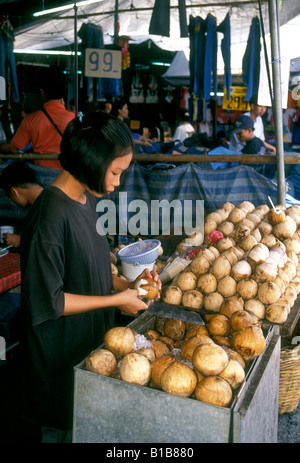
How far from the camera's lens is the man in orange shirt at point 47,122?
14.9 feet

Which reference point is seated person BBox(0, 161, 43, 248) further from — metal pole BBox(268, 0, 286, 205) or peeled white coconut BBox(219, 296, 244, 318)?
metal pole BBox(268, 0, 286, 205)

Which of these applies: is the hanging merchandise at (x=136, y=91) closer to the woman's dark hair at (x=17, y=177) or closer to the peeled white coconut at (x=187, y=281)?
the woman's dark hair at (x=17, y=177)

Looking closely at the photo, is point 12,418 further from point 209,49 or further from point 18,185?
point 209,49


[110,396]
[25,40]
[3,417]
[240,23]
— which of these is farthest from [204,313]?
[25,40]

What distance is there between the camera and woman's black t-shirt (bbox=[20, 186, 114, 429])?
171cm

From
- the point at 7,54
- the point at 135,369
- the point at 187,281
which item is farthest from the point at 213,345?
the point at 7,54

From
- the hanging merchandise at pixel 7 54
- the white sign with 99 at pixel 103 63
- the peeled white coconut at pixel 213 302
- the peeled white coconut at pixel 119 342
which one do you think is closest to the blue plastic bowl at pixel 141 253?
the peeled white coconut at pixel 213 302

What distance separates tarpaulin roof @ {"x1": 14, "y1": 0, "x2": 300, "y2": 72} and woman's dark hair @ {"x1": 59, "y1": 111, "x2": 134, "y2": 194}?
23.6 ft

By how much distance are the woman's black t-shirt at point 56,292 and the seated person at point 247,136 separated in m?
4.74

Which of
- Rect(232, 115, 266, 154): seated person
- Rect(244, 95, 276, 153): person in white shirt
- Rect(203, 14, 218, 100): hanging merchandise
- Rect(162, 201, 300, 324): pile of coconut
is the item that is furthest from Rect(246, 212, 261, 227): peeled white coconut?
Rect(203, 14, 218, 100): hanging merchandise

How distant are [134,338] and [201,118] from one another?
34.9ft

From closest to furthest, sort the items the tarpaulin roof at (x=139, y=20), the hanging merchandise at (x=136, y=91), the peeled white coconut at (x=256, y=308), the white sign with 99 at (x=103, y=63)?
1. the peeled white coconut at (x=256, y=308)
2. the white sign with 99 at (x=103, y=63)
3. the tarpaulin roof at (x=139, y=20)
4. the hanging merchandise at (x=136, y=91)

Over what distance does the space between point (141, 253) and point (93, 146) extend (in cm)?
139

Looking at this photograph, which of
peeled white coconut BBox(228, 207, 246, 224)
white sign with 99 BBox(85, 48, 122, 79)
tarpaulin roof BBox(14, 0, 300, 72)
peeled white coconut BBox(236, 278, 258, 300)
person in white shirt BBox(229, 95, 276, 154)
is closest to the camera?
peeled white coconut BBox(236, 278, 258, 300)
